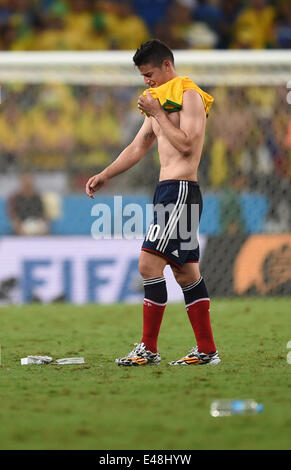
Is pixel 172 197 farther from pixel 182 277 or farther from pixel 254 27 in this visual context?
pixel 254 27

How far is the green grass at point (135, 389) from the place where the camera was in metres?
2.88

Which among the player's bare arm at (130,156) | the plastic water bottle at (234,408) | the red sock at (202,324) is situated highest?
the player's bare arm at (130,156)

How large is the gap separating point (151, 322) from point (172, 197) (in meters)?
0.68

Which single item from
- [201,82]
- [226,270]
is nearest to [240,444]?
[226,270]

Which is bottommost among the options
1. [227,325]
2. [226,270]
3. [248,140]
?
[227,325]

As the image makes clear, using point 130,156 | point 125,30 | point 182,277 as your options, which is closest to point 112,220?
point 130,156

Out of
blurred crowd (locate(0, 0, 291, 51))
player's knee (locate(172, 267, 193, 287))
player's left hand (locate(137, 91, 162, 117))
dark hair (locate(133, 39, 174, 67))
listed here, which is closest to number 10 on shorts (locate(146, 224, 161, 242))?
player's knee (locate(172, 267, 193, 287))

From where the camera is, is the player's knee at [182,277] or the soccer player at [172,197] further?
the player's knee at [182,277]

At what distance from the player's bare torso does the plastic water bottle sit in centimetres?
157

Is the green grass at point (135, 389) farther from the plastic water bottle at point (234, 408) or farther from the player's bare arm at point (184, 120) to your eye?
the player's bare arm at point (184, 120)

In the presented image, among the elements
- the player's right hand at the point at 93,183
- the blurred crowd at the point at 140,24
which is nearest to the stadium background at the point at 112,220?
the blurred crowd at the point at 140,24
